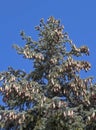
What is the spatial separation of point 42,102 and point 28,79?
94.4 inches

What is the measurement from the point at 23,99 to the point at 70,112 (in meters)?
2.91

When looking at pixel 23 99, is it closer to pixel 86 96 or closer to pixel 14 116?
pixel 14 116

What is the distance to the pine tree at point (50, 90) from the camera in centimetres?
1911

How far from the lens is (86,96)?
21172mm

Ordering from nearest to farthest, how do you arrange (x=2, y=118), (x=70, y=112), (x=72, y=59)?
(x=70, y=112), (x=2, y=118), (x=72, y=59)

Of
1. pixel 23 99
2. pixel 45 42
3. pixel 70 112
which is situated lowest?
pixel 70 112

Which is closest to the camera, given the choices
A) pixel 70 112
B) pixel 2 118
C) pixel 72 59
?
pixel 70 112

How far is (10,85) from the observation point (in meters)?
20.1

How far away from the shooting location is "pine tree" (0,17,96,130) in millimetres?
19109

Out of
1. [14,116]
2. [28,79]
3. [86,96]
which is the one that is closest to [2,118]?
[14,116]

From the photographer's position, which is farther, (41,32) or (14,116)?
(41,32)

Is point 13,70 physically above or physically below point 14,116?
above

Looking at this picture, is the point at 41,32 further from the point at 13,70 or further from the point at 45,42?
the point at 13,70

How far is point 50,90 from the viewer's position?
2084 cm
